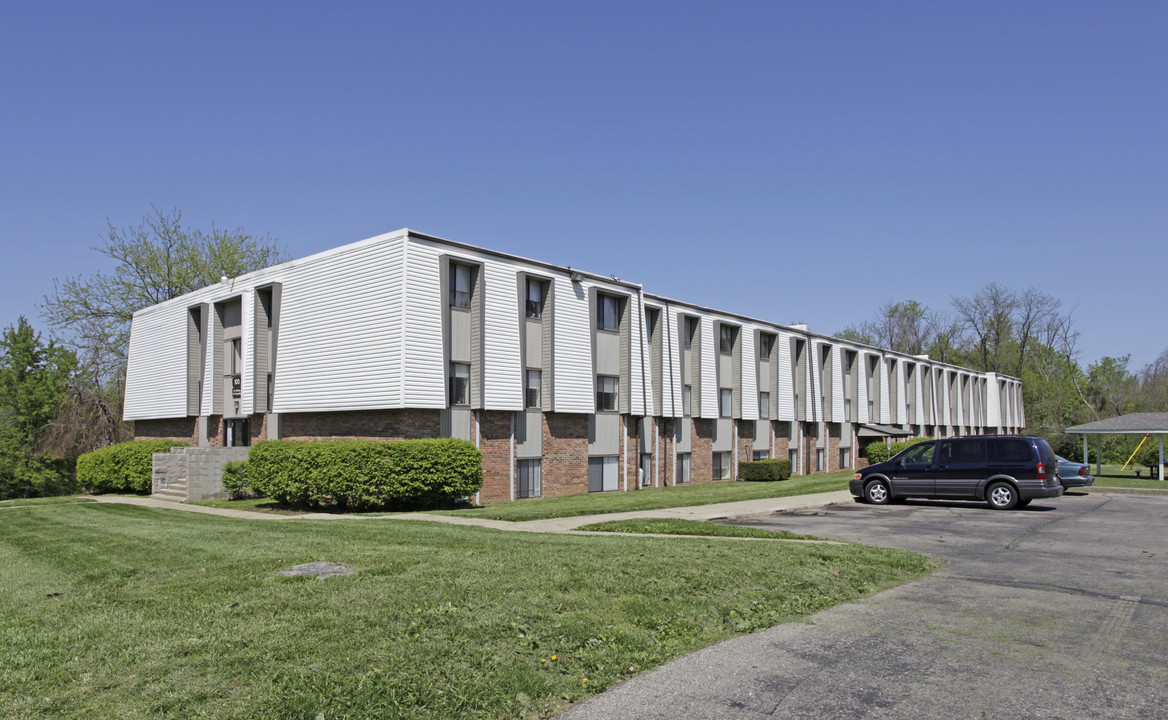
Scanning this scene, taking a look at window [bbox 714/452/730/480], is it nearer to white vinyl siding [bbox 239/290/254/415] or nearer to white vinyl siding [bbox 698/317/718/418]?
white vinyl siding [bbox 698/317/718/418]

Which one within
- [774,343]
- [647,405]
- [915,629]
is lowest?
[915,629]

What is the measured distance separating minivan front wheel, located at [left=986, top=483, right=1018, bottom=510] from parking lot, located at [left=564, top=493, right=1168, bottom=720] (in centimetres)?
894

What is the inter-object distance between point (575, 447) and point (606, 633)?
21863 mm

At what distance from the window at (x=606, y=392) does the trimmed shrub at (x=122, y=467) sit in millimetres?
16104

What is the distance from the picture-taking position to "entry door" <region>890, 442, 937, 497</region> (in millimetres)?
21109

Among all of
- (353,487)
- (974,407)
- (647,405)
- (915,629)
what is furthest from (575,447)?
(974,407)

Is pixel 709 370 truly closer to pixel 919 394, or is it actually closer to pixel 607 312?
pixel 607 312

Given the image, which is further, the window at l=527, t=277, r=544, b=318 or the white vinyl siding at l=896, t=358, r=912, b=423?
the white vinyl siding at l=896, t=358, r=912, b=423

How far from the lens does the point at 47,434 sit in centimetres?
4422

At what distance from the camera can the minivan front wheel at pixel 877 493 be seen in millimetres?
A: 21969

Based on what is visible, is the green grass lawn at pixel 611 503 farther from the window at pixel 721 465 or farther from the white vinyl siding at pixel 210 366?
the white vinyl siding at pixel 210 366

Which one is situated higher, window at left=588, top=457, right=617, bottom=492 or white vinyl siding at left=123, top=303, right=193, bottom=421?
white vinyl siding at left=123, top=303, right=193, bottom=421

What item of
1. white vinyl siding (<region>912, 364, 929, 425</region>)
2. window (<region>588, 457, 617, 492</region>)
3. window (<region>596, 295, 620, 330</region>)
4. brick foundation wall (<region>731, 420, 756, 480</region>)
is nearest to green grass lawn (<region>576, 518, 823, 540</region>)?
window (<region>588, 457, 617, 492</region>)

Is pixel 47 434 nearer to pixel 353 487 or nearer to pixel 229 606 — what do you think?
pixel 353 487
